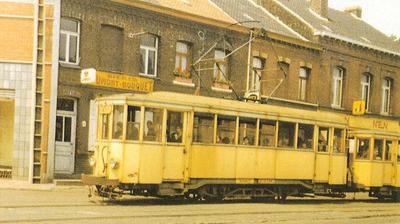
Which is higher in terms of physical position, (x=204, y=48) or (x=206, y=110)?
(x=204, y=48)

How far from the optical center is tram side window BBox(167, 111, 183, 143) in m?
16.4

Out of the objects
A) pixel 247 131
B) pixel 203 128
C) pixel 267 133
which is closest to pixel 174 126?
pixel 203 128

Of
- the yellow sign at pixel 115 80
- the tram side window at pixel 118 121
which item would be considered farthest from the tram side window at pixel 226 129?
the yellow sign at pixel 115 80

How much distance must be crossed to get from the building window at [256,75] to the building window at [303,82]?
10.5 feet

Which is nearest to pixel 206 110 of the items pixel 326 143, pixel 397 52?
pixel 326 143

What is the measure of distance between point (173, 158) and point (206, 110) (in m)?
1.68

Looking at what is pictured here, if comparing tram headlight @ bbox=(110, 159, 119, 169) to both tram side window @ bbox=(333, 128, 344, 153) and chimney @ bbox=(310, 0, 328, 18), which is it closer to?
tram side window @ bbox=(333, 128, 344, 153)

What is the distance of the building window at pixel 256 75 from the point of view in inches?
1160

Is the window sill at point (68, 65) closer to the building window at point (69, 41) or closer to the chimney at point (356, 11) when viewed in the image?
the building window at point (69, 41)

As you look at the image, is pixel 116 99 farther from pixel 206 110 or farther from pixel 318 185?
pixel 318 185

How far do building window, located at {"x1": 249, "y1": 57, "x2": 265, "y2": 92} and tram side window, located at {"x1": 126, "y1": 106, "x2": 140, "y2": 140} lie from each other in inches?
545

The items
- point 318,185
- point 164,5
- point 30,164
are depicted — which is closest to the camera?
point 318,185

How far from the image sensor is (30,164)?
70.5 ft

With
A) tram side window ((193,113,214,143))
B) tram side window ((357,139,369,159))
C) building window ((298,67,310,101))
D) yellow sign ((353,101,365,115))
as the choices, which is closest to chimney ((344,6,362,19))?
yellow sign ((353,101,365,115))
